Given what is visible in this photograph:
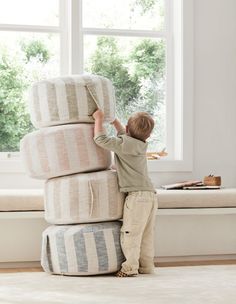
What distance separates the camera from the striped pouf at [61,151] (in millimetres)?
4434

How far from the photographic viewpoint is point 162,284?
4020 millimetres

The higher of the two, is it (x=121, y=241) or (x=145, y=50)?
(x=145, y=50)

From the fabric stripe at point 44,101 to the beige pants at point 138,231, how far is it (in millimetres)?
723

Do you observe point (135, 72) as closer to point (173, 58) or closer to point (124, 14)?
point (173, 58)

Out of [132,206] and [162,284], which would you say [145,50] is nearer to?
[132,206]

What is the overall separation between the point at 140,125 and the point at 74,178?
0.53m

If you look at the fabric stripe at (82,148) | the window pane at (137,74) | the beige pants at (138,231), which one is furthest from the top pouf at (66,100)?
the window pane at (137,74)

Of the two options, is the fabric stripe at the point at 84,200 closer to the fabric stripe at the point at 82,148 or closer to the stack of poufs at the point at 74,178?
the stack of poufs at the point at 74,178

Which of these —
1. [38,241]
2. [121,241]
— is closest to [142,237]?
[121,241]

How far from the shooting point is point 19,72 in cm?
568

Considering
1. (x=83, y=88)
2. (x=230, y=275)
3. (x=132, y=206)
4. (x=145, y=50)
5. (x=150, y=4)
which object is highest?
(x=150, y=4)

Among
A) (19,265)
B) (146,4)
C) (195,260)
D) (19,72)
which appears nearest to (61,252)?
(19,265)

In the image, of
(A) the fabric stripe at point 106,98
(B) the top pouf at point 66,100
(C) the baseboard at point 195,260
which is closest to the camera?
(B) the top pouf at point 66,100

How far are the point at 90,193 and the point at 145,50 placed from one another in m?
1.93
